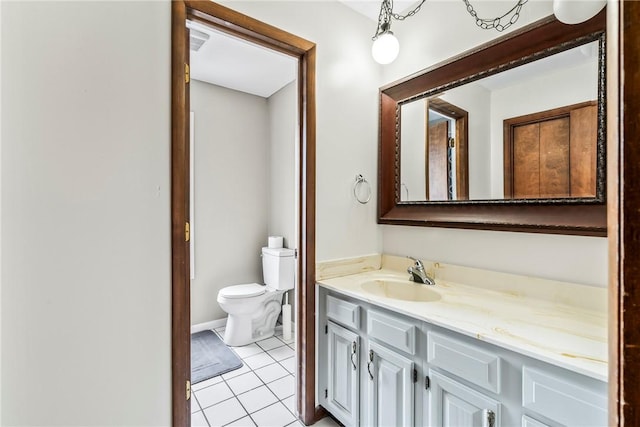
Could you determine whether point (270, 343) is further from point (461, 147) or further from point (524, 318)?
point (461, 147)

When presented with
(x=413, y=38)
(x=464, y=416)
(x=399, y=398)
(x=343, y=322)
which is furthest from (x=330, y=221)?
(x=413, y=38)

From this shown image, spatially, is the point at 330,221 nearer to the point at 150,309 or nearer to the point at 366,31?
the point at 150,309

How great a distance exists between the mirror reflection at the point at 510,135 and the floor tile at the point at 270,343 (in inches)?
68.9

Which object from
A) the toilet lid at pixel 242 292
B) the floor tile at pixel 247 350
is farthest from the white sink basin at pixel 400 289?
the floor tile at pixel 247 350

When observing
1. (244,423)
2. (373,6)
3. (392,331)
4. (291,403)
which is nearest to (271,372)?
(291,403)

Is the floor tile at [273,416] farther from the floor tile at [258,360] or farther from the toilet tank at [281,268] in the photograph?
the toilet tank at [281,268]

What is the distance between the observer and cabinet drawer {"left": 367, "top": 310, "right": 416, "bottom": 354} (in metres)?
1.20

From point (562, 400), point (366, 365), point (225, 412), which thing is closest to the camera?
point (562, 400)

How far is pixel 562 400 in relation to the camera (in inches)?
32.3

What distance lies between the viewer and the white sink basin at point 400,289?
5.16ft

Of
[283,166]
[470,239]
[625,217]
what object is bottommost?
[470,239]

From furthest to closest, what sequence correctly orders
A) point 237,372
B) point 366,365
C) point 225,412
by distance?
1. point 237,372
2. point 225,412
3. point 366,365

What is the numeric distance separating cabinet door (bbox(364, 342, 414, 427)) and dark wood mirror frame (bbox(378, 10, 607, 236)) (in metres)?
0.79

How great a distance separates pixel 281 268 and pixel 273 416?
3.98 ft
